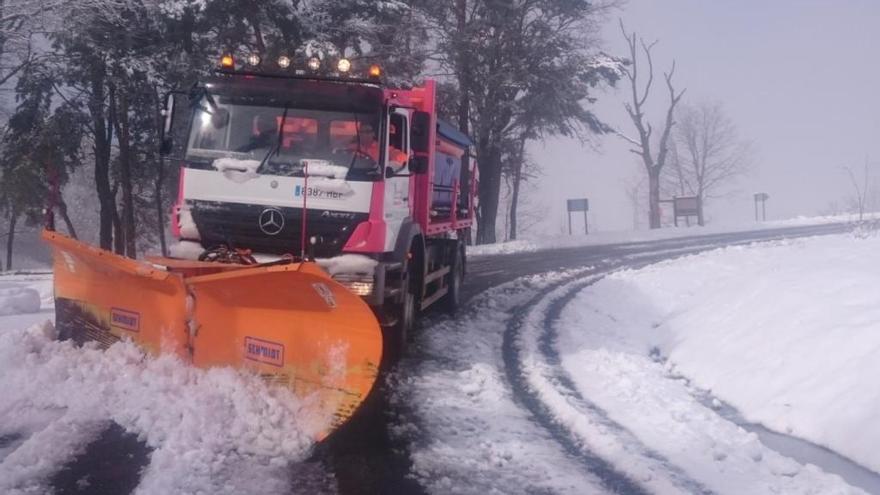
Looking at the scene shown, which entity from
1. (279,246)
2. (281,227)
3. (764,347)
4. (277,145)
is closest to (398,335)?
(279,246)

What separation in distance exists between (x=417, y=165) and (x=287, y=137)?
4.76 feet

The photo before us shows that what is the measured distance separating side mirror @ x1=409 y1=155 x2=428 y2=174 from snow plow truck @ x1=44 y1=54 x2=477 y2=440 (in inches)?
1.0

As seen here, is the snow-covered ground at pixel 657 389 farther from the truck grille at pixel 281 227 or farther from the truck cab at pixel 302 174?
the truck grille at pixel 281 227

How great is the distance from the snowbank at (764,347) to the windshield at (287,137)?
10.4 ft

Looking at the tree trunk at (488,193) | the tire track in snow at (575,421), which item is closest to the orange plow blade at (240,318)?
Result: the tire track in snow at (575,421)

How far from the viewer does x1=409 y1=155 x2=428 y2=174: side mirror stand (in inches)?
307

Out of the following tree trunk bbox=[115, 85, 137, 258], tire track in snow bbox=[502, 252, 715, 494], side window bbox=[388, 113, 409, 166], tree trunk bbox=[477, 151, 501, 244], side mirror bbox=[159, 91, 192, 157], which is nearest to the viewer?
tire track in snow bbox=[502, 252, 715, 494]

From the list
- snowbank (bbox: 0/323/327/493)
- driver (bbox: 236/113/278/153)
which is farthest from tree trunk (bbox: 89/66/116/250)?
snowbank (bbox: 0/323/327/493)

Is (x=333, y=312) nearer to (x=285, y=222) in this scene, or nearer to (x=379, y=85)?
(x=285, y=222)

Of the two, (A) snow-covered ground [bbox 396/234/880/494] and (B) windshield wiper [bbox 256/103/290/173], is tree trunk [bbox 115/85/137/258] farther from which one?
(B) windshield wiper [bbox 256/103/290/173]

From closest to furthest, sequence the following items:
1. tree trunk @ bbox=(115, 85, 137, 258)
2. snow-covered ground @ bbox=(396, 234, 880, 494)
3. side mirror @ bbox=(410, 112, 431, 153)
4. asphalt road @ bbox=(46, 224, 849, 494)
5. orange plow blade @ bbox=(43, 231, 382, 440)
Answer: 1. asphalt road @ bbox=(46, 224, 849, 494)
2. snow-covered ground @ bbox=(396, 234, 880, 494)
3. orange plow blade @ bbox=(43, 231, 382, 440)
4. side mirror @ bbox=(410, 112, 431, 153)
5. tree trunk @ bbox=(115, 85, 137, 258)

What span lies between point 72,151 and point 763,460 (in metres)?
25.5

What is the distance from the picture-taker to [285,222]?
273 inches

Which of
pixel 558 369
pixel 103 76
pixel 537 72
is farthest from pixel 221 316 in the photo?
pixel 537 72
